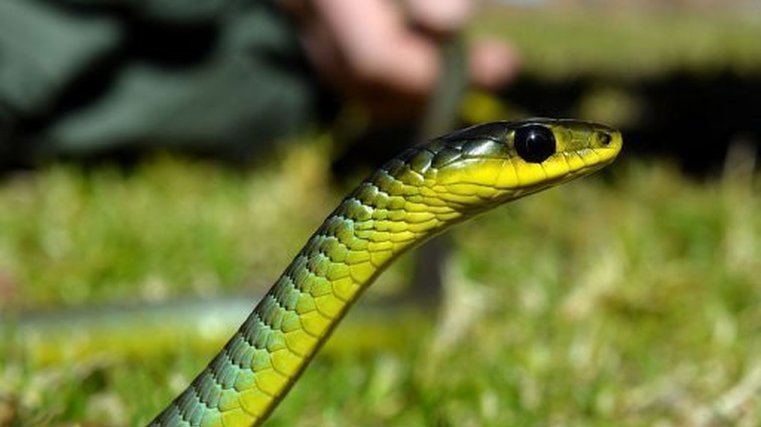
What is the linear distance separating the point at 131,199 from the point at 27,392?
1345 mm

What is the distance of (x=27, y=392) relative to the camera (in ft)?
5.84

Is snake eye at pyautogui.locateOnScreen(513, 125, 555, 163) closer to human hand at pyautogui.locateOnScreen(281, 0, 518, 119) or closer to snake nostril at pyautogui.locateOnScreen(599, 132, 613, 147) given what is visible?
snake nostril at pyautogui.locateOnScreen(599, 132, 613, 147)

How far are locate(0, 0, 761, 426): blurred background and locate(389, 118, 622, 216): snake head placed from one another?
1.48 feet

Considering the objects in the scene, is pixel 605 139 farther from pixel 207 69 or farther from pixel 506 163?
pixel 207 69

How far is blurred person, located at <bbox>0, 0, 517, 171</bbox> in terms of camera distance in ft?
10.7

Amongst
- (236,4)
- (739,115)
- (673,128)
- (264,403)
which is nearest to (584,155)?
(264,403)

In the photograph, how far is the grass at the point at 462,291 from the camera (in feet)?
6.30

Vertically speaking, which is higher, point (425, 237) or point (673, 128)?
point (673, 128)

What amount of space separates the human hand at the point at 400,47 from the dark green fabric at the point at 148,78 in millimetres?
351

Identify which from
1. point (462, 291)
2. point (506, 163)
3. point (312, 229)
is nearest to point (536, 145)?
point (506, 163)

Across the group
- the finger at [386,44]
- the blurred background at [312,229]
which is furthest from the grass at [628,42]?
the finger at [386,44]

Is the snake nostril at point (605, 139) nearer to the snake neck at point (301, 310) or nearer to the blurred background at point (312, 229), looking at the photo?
the snake neck at point (301, 310)

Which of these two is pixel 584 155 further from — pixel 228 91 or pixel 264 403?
pixel 228 91

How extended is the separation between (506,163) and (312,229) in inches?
61.3
